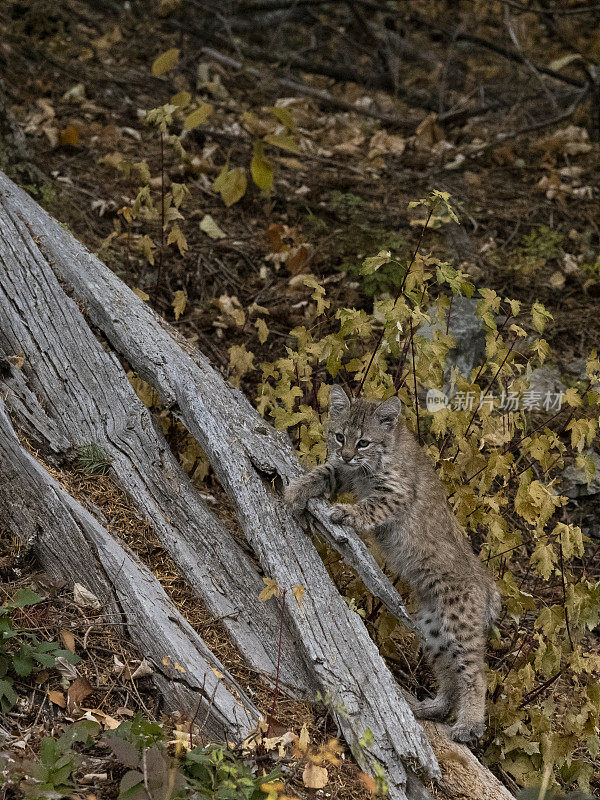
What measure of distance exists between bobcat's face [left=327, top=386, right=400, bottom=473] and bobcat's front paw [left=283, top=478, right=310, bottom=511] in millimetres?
758

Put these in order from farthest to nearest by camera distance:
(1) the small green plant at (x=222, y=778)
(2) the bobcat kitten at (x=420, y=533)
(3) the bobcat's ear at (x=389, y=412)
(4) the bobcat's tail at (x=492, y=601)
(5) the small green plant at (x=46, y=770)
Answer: (4) the bobcat's tail at (x=492, y=601) < (3) the bobcat's ear at (x=389, y=412) < (2) the bobcat kitten at (x=420, y=533) < (1) the small green plant at (x=222, y=778) < (5) the small green plant at (x=46, y=770)

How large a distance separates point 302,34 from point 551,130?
12.6ft

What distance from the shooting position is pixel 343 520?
4105mm

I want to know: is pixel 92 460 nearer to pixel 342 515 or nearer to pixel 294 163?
pixel 342 515

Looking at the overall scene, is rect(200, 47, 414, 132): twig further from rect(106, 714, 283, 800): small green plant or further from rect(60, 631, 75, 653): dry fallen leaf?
rect(106, 714, 283, 800): small green plant

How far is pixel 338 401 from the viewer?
15.6 ft

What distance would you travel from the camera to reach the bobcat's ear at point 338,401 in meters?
4.71

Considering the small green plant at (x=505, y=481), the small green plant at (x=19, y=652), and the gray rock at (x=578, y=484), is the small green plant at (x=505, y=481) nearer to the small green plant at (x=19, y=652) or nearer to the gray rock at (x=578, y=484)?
the gray rock at (x=578, y=484)

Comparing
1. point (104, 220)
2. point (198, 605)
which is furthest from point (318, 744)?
point (104, 220)

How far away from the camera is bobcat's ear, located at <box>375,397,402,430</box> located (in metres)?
4.55

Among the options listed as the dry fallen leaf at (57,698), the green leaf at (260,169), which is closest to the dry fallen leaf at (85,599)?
the dry fallen leaf at (57,698)

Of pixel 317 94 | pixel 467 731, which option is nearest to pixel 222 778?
pixel 467 731

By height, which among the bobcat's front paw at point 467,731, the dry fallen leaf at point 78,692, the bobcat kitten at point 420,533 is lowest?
the bobcat's front paw at point 467,731

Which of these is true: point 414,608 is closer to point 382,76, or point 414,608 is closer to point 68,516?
point 68,516
